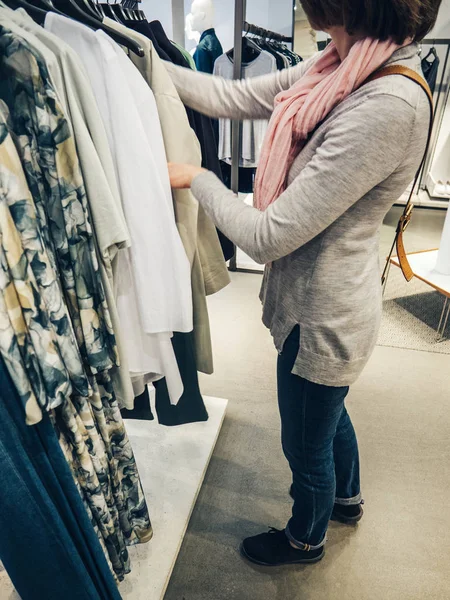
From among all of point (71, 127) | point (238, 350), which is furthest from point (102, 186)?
point (238, 350)

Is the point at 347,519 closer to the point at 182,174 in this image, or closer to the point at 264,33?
the point at 182,174

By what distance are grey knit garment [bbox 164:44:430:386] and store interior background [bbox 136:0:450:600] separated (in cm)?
77

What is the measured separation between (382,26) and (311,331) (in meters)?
0.55

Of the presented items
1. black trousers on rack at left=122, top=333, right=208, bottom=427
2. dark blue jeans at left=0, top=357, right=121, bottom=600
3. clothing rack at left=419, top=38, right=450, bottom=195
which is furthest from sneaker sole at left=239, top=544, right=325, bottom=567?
clothing rack at left=419, top=38, right=450, bottom=195

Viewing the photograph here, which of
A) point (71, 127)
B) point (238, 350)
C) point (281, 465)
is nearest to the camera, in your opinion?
point (71, 127)

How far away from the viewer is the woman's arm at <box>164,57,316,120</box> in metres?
1.04

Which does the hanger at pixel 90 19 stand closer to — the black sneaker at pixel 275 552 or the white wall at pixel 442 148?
the black sneaker at pixel 275 552

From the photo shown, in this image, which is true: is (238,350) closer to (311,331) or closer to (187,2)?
(311,331)

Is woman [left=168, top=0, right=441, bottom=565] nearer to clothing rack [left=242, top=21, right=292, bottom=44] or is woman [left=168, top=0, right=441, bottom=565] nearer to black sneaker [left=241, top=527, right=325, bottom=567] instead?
black sneaker [left=241, top=527, right=325, bottom=567]

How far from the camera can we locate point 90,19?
0.81 metres

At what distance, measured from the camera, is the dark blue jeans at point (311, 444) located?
1005 mm

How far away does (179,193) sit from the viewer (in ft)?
3.18

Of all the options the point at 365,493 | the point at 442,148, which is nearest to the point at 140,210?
the point at 365,493

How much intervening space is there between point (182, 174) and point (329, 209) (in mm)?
314
